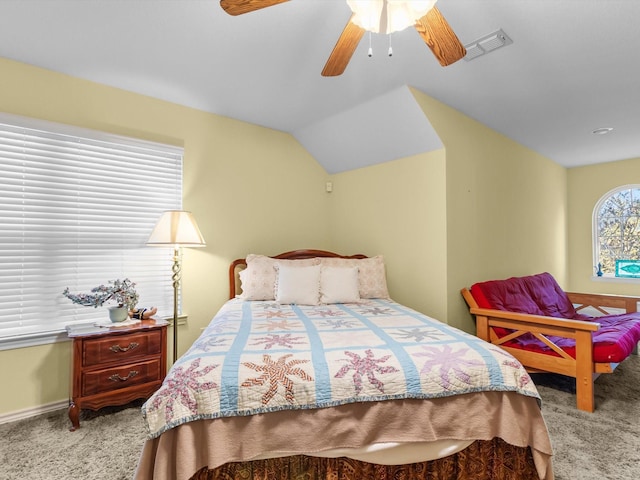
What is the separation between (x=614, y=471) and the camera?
1.79 m

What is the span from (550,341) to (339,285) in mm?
1721

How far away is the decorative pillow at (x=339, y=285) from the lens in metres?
2.93

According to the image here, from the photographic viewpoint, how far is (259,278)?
10.1 ft

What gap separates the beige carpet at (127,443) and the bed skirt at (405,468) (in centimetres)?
43

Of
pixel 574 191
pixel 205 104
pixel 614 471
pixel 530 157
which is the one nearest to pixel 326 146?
pixel 205 104

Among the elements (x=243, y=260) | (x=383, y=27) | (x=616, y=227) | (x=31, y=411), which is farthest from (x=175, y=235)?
(x=616, y=227)

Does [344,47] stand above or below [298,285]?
above

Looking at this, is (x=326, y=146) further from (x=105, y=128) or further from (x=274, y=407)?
(x=274, y=407)

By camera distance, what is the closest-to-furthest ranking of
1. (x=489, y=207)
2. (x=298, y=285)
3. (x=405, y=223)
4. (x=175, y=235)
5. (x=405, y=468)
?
(x=405, y=468) → (x=175, y=235) → (x=298, y=285) → (x=405, y=223) → (x=489, y=207)

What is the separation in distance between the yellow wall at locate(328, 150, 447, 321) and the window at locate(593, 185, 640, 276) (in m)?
3.81

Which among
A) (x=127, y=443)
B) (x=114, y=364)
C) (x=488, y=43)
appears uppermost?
(x=488, y=43)

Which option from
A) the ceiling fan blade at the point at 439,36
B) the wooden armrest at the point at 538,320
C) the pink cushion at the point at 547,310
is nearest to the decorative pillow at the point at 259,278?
the wooden armrest at the point at 538,320

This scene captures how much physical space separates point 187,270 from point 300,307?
1.15 m

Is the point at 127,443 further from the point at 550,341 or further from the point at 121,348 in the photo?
the point at 550,341
